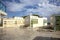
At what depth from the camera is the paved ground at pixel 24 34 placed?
3469mm

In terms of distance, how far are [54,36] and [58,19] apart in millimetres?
419

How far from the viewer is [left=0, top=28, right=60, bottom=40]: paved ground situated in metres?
3.47

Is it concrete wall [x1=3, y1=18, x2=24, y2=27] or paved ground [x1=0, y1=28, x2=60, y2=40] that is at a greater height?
concrete wall [x1=3, y1=18, x2=24, y2=27]

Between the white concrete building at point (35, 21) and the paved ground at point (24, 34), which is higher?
the white concrete building at point (35, 21)

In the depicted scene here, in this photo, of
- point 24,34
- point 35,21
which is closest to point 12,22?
point 24,34

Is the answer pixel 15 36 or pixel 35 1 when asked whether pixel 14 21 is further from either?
pixel 35 1

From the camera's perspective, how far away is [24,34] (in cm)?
354

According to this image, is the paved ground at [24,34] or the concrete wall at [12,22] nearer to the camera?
the paved ground at [24,34]

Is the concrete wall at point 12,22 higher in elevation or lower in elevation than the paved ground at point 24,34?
higher

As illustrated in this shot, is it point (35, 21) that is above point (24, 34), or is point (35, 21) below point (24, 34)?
above

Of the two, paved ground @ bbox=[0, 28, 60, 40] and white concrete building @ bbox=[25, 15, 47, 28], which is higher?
white concrete building @ bbox=[25, 15, 47, 28]

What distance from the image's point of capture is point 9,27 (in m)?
3.57

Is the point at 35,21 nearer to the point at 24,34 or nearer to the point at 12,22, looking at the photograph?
the point at 24,34

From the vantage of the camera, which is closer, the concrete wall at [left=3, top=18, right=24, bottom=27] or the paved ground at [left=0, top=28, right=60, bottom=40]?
the paved ground at [left=0, top=28, right=60, bottom=40]
